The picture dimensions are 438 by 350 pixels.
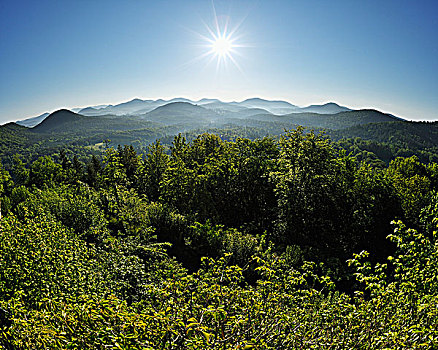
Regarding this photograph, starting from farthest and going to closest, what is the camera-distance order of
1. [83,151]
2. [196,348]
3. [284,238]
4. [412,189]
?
1. [83,151]
2. [412,189]
3. [284,238]
4. [196,348]

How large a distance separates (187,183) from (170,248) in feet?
14.6

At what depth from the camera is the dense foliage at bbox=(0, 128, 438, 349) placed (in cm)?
319

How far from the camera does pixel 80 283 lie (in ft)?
15.5

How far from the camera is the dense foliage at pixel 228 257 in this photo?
10.5ft

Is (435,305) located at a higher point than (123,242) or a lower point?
higher

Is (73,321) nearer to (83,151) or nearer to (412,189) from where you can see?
(412,189)

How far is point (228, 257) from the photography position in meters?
10.0

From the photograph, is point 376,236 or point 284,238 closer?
point 284,238

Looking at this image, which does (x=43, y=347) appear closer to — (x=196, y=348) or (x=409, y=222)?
(x=196, y=348)

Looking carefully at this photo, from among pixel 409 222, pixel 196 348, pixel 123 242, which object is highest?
pixel 196 348

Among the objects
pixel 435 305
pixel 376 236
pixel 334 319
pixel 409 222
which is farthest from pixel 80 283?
pixel 409 222

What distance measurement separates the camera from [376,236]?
50.5ft

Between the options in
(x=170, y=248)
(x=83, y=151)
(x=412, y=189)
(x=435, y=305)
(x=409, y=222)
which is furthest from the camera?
(x=83, y=151)

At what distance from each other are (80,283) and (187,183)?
9941 millimetres
